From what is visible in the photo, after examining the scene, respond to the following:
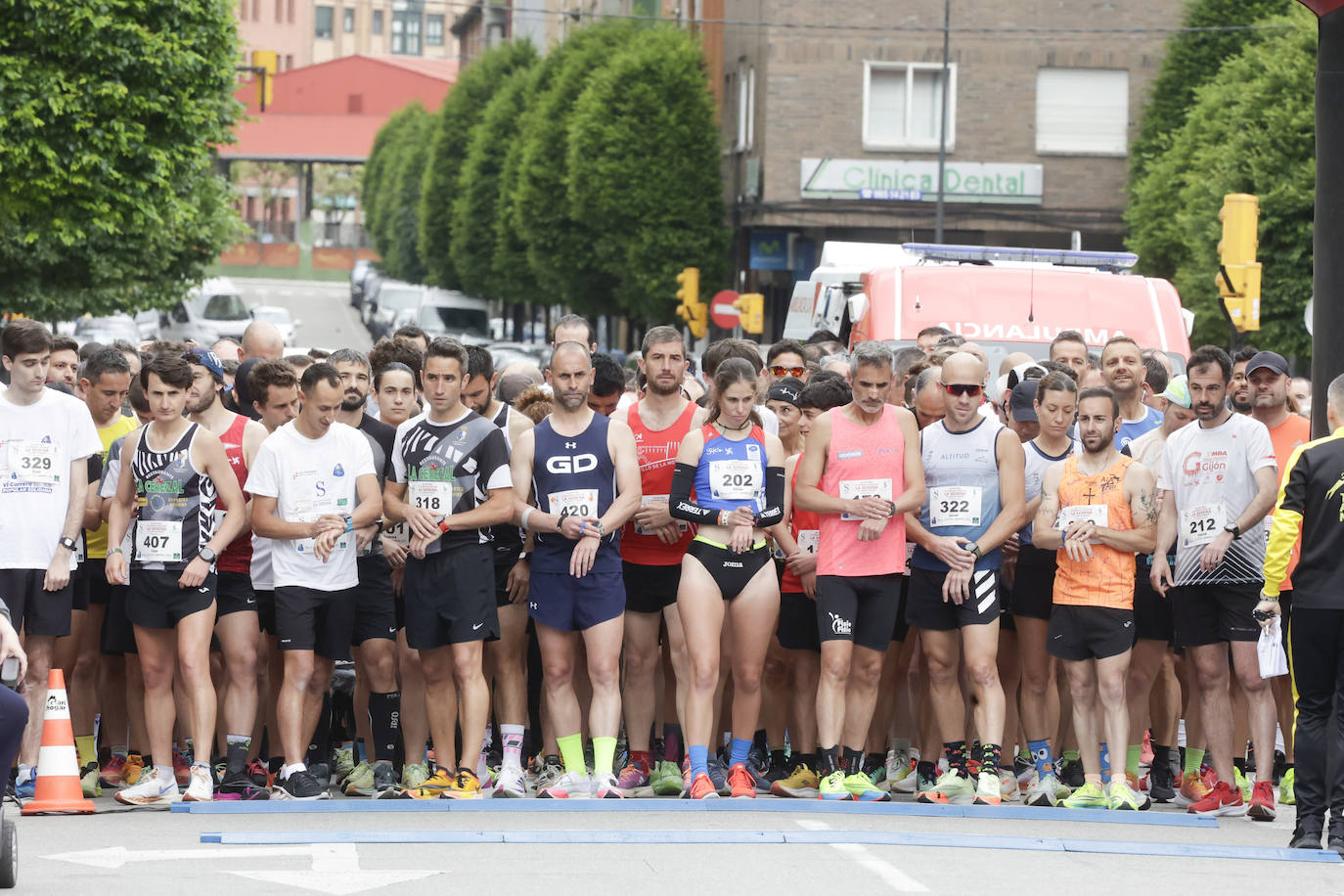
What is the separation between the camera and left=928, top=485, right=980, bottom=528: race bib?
9.87m

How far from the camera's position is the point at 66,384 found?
11070 mm

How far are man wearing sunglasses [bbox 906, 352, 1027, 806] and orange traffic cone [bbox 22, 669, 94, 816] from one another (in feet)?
12.5

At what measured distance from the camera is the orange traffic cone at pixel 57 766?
9.23m

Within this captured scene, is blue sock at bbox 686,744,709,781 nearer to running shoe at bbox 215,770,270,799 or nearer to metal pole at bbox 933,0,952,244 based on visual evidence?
running shoe at bbox 215,770,270,799

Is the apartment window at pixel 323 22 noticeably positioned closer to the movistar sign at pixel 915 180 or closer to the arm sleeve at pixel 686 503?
the movistar sign at pixel 915 180

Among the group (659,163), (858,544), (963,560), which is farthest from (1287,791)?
(659,163)

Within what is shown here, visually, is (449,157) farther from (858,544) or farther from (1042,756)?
(1042,756)

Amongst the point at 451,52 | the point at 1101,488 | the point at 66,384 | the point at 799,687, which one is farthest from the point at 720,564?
the point at 451,52

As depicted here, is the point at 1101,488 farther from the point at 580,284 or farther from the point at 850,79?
the point at 580,284

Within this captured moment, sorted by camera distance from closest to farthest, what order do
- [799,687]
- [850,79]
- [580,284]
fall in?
1. [799,687]
2. [850,79]
3. [580,284]

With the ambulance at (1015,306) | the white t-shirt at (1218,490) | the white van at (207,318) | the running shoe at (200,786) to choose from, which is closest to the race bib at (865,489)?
the white t-shirt at (1218,490)

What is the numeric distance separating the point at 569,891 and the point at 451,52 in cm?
14801

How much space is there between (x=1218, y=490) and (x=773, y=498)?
202cm

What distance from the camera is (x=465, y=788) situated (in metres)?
9.66
